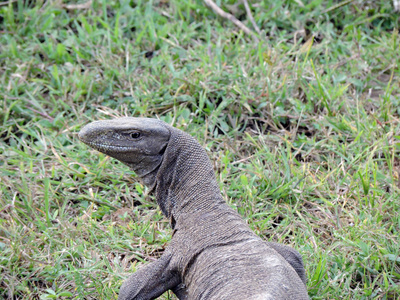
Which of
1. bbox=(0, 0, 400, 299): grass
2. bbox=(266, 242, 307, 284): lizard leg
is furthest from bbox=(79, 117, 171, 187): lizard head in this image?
bbox=(266, 242, 307, 284): lizard leg

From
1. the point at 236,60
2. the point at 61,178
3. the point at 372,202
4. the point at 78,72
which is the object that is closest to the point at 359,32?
the point at 236,60

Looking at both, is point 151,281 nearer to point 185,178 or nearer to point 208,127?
point 185,178

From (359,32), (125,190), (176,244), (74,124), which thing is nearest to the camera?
(176,244)

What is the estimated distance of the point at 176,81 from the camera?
19.7 ft

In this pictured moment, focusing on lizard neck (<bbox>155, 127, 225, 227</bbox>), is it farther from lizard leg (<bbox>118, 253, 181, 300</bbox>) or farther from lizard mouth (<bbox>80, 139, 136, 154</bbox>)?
lizard leg (<bbox>118, 253, 181, 300</bbox>)

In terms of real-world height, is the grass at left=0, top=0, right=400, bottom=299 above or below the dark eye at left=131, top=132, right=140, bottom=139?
below

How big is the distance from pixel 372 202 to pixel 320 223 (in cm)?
47

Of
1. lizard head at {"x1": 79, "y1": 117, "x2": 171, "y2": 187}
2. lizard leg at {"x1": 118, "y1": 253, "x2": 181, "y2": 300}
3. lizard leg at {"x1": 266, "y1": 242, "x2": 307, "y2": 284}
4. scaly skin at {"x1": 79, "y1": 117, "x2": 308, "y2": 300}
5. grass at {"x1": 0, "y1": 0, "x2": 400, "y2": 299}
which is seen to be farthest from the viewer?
grass at {"x1": 0, "y1": 0, "x2": 400, "y2": 299}

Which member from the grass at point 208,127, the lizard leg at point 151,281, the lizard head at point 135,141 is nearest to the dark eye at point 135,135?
the lizard head at point 135,141

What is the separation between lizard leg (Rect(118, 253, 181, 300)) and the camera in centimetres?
360

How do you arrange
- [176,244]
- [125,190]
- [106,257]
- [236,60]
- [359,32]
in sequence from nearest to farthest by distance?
[176,244], [106,257], [125,190], [236,60], [359,32]

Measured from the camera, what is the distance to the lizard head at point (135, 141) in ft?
12.6

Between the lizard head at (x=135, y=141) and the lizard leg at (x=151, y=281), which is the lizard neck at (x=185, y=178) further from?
the lizard leg at (x=151, y=281)

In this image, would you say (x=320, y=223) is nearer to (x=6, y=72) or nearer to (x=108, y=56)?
(x=108, y=56)
